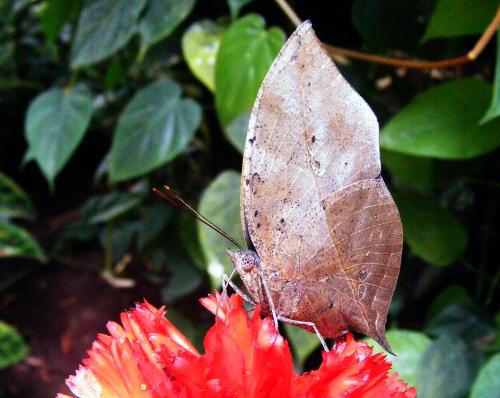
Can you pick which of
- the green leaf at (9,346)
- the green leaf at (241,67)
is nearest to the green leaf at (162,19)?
the green leaf at (241,67)

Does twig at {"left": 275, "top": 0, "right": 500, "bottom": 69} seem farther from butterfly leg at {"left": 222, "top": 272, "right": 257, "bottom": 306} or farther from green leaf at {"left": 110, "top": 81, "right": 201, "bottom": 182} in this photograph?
butterfly leg at {"left": 222, "top": 272, "right": 257, "bottom": 306}

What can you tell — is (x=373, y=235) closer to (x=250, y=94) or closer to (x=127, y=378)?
(x=127, y=378)

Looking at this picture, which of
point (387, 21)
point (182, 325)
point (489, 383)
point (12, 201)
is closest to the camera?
point (489, 383)

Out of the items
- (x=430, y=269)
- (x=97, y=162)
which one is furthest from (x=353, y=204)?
(x=97, y=162)

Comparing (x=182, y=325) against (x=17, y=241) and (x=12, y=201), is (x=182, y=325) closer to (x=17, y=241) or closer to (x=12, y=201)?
(x=17, y=241)

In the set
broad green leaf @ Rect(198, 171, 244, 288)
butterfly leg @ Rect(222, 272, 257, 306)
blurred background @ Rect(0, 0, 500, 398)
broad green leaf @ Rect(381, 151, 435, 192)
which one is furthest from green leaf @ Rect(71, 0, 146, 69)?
butterfly leg @ Rect(222, 272, 257, 306)

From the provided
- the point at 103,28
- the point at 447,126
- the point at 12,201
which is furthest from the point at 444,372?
the point at 12,201
